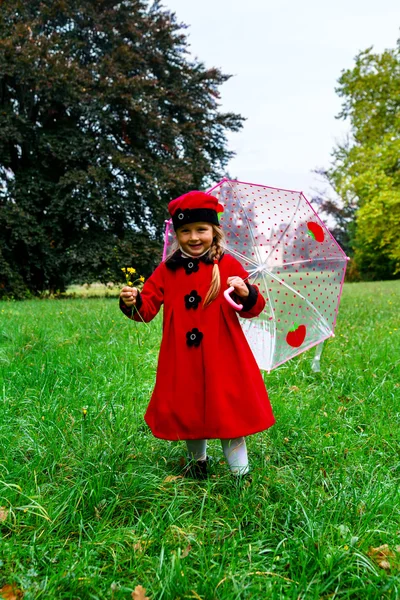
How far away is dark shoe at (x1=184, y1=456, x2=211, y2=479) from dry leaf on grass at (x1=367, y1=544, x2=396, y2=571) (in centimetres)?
98

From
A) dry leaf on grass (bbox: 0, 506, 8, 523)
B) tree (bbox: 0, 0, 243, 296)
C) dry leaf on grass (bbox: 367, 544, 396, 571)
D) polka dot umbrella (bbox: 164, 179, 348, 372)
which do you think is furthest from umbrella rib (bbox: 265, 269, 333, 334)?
tree (bbox: 0, 0, 243, 296)

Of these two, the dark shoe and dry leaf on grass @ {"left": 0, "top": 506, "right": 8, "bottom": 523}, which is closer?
dry leaf on grass @ {"left": 0, "top": 506, "right": 8, "bottom": 523}

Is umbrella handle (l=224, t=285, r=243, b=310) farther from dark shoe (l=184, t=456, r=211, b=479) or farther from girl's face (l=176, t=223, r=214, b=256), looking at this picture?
dark shoe (l=184, t=456, r=211, b=479)

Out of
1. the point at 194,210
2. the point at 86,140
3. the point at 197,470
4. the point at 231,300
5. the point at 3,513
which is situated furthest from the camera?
the point at 86,140

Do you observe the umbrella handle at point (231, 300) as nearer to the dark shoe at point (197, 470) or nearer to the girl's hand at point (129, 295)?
the girl's hand at point (129, 295)

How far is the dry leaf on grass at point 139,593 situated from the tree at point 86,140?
12.5 m

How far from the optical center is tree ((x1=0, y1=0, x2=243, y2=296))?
13516 millimetres

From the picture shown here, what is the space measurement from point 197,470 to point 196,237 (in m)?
1.30

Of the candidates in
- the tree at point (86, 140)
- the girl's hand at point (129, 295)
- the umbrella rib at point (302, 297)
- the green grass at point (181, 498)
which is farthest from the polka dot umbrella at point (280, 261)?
the tree at point (86, 140)

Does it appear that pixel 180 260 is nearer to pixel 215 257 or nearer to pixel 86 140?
pixel 215 257

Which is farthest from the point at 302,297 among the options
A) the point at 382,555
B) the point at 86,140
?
the point at 86,140

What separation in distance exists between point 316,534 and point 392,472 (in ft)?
3.31

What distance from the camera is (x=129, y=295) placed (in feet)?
8.32

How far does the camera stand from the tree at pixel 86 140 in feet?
44.3
